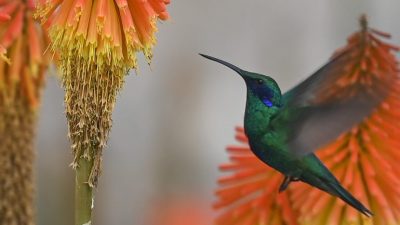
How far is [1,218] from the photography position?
1301 mm

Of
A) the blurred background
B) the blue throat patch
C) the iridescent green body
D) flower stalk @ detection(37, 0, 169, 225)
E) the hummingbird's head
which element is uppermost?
flower stalk @ detection(37, 0, 169, 225)

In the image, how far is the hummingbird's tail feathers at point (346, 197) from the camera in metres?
1.70

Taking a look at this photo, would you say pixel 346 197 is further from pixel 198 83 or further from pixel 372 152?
pixel 198 83

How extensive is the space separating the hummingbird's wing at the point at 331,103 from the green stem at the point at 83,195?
0.54 m

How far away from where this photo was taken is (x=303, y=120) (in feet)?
5.77

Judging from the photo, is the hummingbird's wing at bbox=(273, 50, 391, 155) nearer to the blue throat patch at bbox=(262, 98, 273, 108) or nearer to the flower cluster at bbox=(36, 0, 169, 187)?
the blue throat patch at bbox=(262, 98, 273, 108)

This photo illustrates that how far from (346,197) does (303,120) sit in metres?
0.17

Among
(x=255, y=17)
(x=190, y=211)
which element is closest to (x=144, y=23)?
(x=190, y=211)

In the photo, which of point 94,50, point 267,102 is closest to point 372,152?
point 267,102

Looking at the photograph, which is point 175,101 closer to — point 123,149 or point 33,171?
point 123,149

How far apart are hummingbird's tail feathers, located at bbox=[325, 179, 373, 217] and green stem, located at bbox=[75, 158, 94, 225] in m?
0.61

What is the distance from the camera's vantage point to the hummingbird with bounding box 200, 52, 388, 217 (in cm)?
169

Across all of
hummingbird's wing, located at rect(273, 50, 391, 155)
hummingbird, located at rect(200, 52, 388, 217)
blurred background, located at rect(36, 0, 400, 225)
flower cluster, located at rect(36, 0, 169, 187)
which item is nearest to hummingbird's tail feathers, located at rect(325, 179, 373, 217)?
hummingbird, located at rect(200, 52, 388, 217)

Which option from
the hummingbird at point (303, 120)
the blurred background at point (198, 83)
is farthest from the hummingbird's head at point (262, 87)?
the blurred background at point (198, 83)
